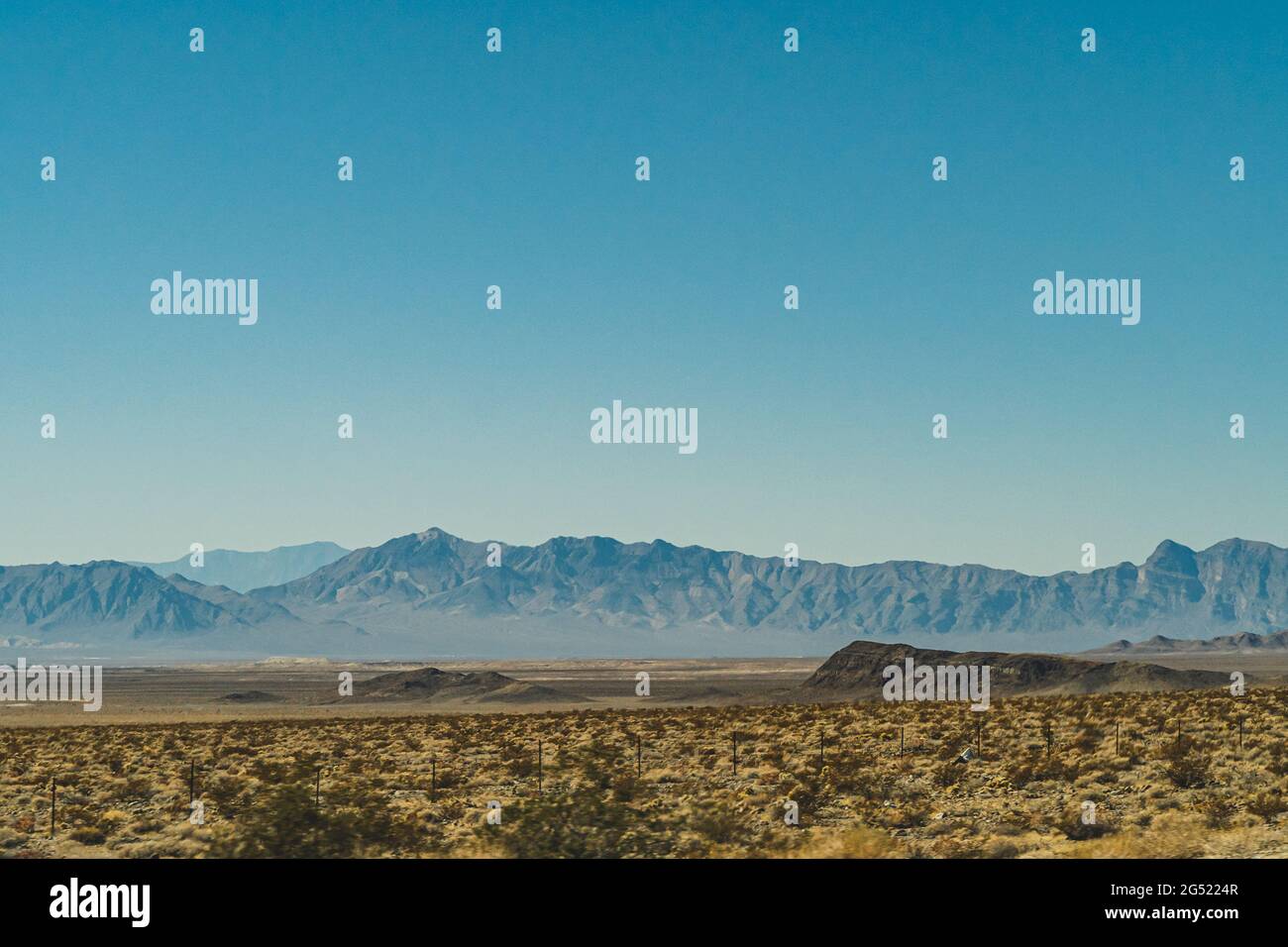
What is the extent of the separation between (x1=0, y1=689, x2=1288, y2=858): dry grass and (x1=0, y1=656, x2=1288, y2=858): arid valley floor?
0.31ft

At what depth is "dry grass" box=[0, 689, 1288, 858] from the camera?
28.3m

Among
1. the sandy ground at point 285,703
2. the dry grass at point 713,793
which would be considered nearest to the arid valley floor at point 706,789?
the dry grass at point 713,793

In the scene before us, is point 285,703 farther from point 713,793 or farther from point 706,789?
point 713,793

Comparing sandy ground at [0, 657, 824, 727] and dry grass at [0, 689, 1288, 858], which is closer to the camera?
dry grass at [0, 689, 1288, 858]

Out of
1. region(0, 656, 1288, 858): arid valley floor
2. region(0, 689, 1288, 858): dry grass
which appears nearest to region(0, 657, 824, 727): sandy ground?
region(0, 656, 1288, 858): arid valley floor

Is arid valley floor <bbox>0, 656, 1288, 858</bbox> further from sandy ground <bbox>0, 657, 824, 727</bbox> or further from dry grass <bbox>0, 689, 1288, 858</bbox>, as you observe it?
sandy ground <bbox>0, 657, 824, 727</bbox>

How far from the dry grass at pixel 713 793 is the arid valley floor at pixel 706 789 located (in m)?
0.09

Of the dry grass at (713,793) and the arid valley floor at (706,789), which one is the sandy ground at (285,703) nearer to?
the arid valley floor at (706,789)

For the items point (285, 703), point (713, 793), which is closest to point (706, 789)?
point (713, 793)

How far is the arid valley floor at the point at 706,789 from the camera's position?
28.4 m
